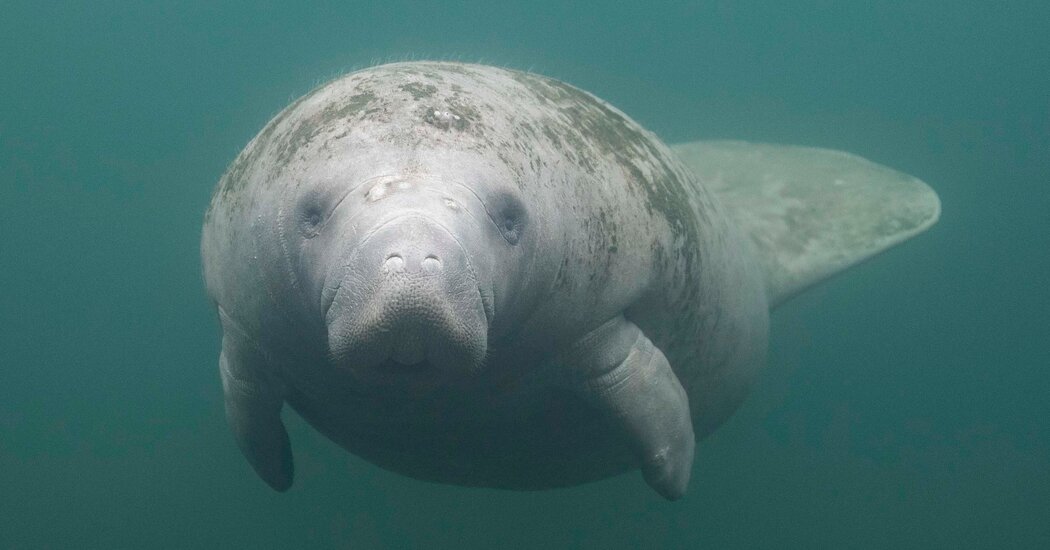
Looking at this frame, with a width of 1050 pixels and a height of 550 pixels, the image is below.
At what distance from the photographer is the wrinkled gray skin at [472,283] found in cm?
224

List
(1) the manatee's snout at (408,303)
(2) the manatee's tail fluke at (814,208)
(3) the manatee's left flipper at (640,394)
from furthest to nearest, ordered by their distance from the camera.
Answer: (2) the manatee's tail fluke at (814,208) → (3) the manatee's left flipper at (640,394) → (1) the manatee's snout at (408,303)

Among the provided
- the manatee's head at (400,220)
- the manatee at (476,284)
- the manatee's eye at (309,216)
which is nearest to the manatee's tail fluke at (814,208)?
the manatee at (476,284)

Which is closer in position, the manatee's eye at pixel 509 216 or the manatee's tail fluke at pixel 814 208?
the manatee's eye at pixel 509 216

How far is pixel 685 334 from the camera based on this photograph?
4.08 metres

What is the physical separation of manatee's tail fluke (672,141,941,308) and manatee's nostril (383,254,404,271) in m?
3.93

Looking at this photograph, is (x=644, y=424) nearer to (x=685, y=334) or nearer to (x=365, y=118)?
(x=685, y=334)

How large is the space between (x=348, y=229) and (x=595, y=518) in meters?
6.16

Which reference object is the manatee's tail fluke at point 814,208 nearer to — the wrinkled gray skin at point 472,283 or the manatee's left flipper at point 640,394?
the wrinkled gray skin at point 472,283

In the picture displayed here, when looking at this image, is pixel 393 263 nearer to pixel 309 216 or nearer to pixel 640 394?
pixel 309 216

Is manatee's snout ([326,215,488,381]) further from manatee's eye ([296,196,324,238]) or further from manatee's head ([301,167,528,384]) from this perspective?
manatee's eye ([296,196,324,238])

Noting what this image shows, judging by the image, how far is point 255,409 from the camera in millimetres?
3795

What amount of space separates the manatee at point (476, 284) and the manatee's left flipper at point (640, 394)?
0.03 feet

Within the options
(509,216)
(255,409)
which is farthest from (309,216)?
(255,409)

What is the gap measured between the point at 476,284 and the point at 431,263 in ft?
0.66
